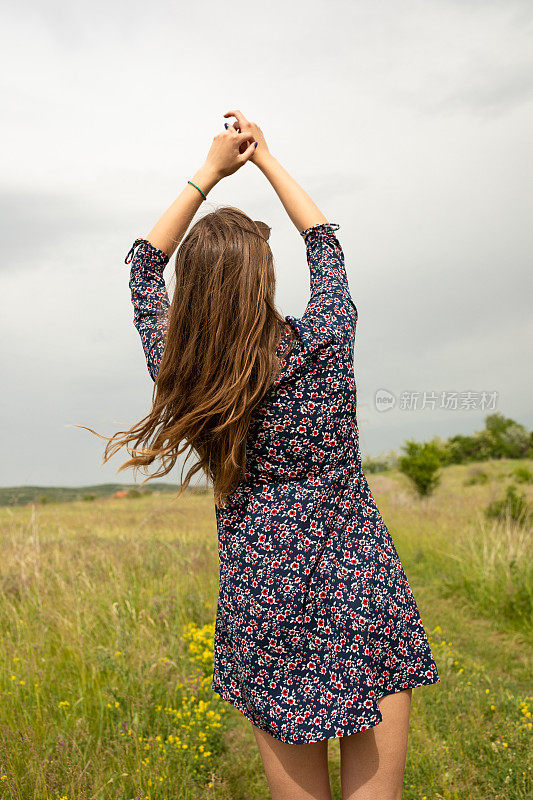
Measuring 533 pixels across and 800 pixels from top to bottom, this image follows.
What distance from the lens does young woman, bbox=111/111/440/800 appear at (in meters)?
1.53

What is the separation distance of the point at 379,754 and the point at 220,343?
111cm

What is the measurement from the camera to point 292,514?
156cm

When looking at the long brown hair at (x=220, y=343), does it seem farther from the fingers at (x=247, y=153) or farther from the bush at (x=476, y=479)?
the bush at (x=476, y=479)

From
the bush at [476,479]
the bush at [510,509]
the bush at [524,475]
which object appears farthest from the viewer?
the bush at [476,479]

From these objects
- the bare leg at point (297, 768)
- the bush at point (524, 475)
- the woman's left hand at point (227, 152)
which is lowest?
the bare leg at point (297, 768)

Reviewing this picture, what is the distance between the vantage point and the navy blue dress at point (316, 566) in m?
1.54

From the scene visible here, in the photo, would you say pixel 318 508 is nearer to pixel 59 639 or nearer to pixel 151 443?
pixel 151 443

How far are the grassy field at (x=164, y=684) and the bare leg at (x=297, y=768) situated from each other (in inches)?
48.1

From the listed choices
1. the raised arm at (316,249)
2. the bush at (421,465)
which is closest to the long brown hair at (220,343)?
the raised arm at (316,249)

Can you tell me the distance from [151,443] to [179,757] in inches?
76.7

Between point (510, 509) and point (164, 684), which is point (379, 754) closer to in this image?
point (164, 684)

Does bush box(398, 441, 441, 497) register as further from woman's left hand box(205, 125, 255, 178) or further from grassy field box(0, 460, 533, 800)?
woman's left hand box(205, 125, 255, 178)

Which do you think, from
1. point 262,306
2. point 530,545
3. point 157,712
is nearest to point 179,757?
point 157,712

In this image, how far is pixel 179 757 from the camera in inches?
116
